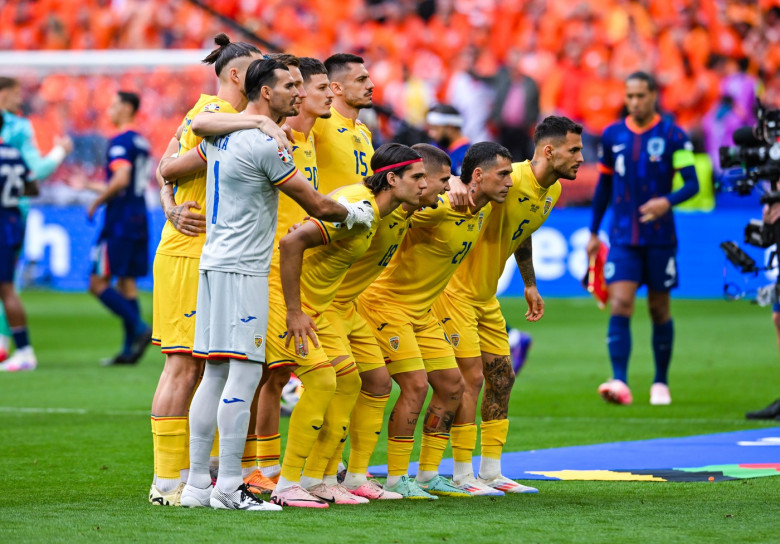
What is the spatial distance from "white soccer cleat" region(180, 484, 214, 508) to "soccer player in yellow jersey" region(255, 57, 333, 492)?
0.60m

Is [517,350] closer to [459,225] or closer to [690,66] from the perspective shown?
[459,225]

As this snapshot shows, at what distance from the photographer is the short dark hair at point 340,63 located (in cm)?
661

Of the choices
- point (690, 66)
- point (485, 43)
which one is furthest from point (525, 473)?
point (485, 43)

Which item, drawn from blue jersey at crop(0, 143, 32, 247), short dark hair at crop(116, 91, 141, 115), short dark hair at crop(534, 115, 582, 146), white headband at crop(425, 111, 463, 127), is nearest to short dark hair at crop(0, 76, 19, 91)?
blue jersey at crop(0, 143, 32, 247)

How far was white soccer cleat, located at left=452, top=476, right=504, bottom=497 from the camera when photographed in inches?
238

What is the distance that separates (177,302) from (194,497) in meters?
0.90

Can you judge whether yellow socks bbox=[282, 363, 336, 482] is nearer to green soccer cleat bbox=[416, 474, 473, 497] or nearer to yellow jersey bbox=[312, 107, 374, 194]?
green soccer cleat bbox=[416, 474, 473, 497]

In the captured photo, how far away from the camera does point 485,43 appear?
2106cm

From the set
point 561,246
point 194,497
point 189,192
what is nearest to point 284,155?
point 189,192

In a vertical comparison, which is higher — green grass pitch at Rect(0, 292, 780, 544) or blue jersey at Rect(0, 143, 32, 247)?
blue jersey at Rect(0, 143, 32, 247)

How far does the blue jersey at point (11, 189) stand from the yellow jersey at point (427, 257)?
625 centimetres

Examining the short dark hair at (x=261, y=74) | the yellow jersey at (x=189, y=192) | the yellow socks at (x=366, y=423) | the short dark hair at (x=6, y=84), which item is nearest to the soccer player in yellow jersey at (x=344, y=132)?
the yellow jersey at (x=189, y=192)

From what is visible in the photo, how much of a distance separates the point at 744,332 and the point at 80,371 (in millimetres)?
7821

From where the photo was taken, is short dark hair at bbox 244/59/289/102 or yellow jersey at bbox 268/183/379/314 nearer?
short dark hair at bbox 244/59/289/102
